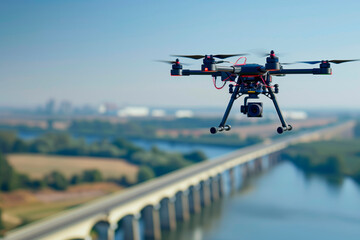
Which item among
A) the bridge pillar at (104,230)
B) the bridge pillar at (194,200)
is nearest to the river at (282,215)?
the bridge pillar at (194,200)

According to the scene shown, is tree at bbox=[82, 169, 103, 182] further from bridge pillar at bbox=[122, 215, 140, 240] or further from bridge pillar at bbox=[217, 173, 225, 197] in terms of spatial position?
bridge pillar at bbox=[122, 215, 140, 240]

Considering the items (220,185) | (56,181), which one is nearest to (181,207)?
(220,185)

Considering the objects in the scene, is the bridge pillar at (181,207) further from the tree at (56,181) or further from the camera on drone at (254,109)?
the camera on drone at (254,109)

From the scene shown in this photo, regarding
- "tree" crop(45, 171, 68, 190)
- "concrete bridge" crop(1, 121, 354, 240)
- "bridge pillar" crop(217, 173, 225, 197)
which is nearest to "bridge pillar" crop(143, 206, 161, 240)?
"concrete bridge" crop(1, 121, 354, 240)

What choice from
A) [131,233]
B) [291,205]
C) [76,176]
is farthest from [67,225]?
[76,176]

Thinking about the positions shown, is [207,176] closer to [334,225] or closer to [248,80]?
[334,225]

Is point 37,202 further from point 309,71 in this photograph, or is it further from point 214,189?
point 309,71
